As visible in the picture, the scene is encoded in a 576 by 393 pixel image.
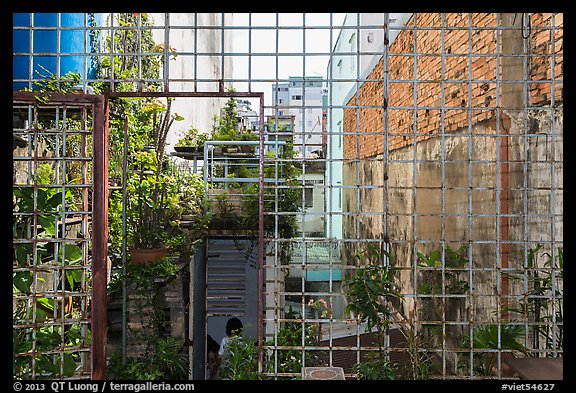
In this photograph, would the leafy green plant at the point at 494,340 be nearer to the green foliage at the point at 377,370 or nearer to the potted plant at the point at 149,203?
the green foliage at the point at 377,370

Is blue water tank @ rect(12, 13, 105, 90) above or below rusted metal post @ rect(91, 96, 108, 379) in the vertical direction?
above

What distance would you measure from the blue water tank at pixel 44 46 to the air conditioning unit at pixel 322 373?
293 cm

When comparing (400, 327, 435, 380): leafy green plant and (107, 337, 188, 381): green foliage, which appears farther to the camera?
(107, 337, 188, 381): green foliage

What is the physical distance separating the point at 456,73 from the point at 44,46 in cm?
418

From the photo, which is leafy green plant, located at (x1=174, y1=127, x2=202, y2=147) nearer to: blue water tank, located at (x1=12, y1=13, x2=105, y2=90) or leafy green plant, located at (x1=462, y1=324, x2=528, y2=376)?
blue water tank, located at (x1=12, y1=13, x2=105, y2=90)

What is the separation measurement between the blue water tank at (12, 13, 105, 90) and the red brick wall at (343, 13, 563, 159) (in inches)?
97.9

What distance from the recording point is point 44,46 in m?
4.87

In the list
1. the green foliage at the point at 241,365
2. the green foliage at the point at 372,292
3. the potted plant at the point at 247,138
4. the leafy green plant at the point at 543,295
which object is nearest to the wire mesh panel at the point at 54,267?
the green foliage at the point at 241,365

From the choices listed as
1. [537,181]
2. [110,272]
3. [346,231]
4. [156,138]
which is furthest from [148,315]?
[346,231]

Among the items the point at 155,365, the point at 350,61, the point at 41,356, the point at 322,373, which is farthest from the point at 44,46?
the point at 350,61

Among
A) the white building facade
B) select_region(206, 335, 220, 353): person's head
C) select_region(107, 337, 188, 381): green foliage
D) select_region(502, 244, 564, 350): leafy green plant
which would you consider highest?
the white building facade

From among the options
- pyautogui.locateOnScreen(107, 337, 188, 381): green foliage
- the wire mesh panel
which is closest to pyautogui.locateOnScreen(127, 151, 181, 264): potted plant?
pyautogui.locateOnScreen(107, 337, 188, 381): green foliage

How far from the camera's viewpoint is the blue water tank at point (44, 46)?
392cm

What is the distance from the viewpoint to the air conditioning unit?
368 cm
